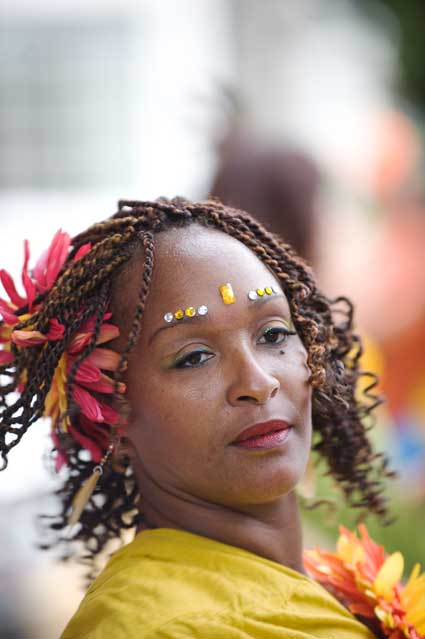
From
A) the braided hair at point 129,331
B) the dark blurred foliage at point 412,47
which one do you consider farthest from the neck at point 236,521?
the dark blurred foliage at point 412,47

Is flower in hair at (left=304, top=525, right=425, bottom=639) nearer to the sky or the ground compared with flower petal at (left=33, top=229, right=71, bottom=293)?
nearer to the ground

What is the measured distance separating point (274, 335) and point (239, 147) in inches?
84.8

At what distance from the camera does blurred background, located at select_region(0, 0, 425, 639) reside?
4.73m

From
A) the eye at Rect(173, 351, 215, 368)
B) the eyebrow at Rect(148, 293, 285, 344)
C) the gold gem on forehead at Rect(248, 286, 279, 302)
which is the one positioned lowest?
the eye at Rect(173, 351, 215, 368)

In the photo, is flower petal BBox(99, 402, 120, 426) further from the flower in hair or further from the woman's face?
the flower in hair

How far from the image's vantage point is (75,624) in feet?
7.38

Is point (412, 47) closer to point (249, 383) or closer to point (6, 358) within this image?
point (6, 358)

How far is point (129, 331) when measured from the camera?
2381 mm

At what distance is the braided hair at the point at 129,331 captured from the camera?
2.42 metres

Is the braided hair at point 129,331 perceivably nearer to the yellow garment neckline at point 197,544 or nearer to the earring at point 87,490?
the earring at point 87,490

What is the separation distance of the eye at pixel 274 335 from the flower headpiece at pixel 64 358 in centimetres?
34

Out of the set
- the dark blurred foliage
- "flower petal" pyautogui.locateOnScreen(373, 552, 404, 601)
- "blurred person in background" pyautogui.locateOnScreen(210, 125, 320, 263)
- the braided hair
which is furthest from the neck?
the dark blurred foliage

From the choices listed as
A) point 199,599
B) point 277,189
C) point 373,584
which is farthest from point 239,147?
point 199,599

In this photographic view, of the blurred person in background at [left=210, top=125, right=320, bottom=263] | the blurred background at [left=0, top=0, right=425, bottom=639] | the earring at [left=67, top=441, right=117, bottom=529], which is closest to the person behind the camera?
the earring at [left=67, top=441, right=117, bottom=529]
